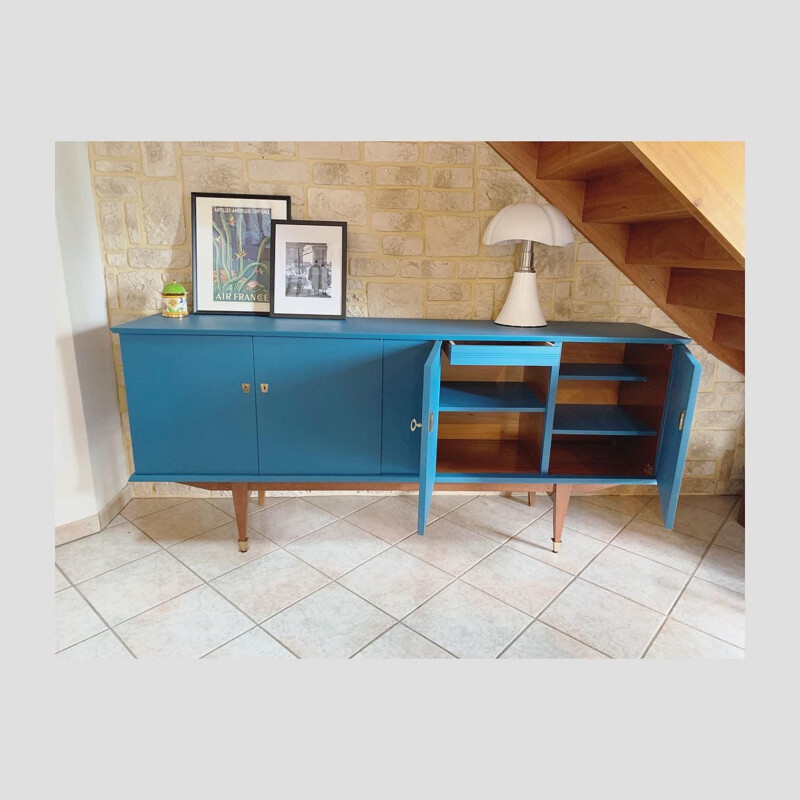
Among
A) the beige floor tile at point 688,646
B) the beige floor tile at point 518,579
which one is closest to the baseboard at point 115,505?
the beige floor tile at point 518,579

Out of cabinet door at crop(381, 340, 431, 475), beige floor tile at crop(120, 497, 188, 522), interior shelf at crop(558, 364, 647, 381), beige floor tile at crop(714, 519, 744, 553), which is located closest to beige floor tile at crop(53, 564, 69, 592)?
beige floor tile at crop(120, 497, 188, 522)

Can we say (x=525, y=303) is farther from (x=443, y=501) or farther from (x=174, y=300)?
(x=174, y=300)

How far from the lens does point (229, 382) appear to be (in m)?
2.13

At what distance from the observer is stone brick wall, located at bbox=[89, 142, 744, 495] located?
2359mm

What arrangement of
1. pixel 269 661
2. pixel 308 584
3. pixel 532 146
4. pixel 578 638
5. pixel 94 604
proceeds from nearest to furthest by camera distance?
pixel 269 661 < pixel 578 638 < pixel 94 604 < pixel 308 584 < pixel 532 146

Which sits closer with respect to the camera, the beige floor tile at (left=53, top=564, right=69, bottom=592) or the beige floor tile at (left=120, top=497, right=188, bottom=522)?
the beige floor tile at (left=53, top=564, right=69, bottom=592)

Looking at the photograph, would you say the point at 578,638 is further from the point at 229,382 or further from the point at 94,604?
the point at 94,604

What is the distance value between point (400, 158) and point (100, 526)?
2.23m

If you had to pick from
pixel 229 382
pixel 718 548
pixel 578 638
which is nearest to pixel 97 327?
pixel 229 382

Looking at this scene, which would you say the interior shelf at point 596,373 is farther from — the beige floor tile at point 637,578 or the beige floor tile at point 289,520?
the beige floor tile at point 289,520

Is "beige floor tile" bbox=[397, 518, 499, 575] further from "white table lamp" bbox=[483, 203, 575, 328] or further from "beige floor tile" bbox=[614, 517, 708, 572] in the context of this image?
"white table lamp" bbox=[483, 203, 575, 328]

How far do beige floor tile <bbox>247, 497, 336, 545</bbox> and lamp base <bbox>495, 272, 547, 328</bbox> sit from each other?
1.32 meters

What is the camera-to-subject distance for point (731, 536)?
98.3 inches

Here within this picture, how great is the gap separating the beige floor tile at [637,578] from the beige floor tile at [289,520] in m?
1.26
